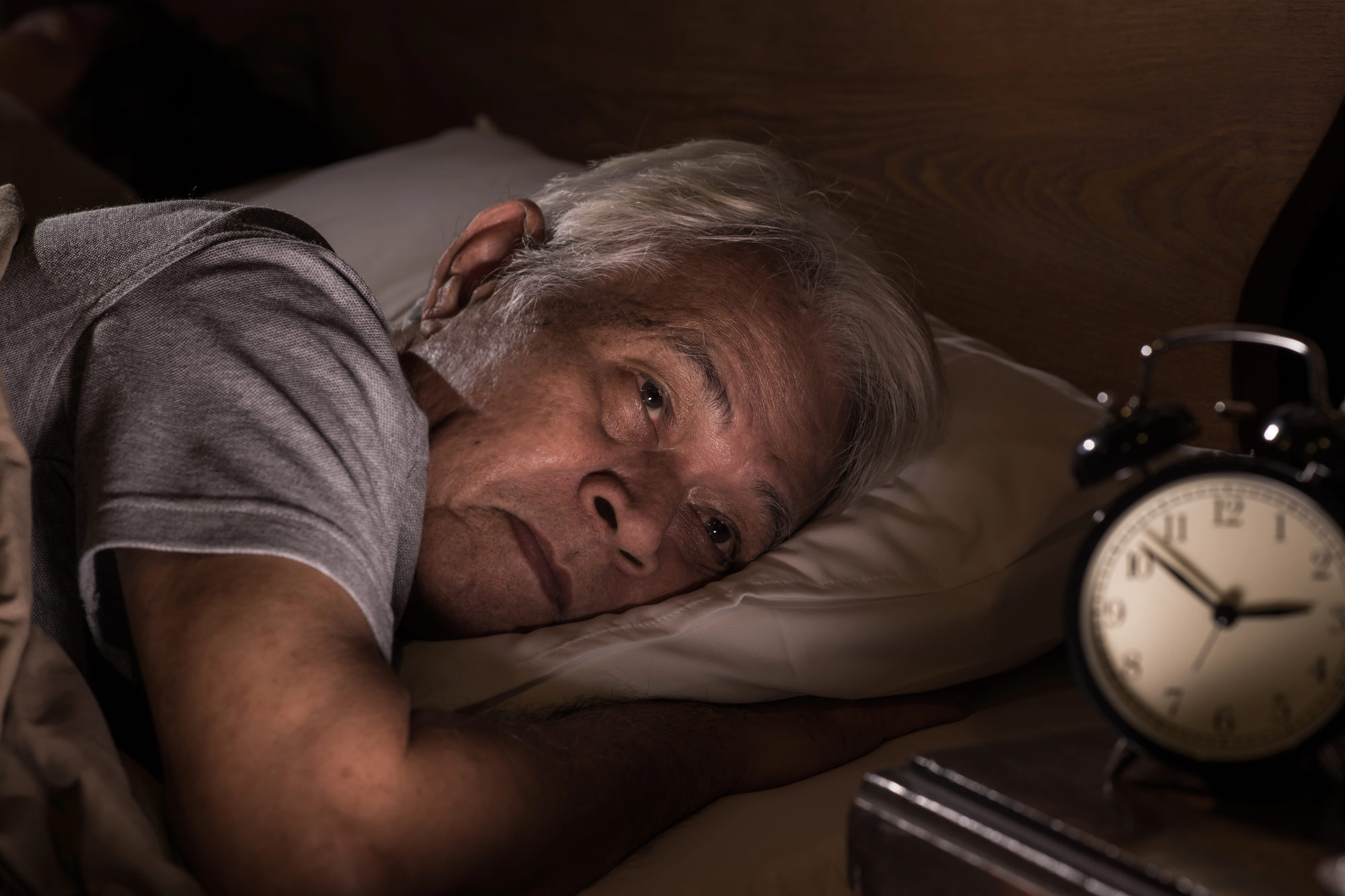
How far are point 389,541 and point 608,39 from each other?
1.66 m

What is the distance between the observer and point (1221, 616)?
0.61 m

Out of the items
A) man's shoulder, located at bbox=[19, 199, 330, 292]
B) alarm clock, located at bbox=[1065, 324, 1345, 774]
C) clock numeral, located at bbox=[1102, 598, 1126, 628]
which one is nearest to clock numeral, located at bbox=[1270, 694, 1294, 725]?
alarm clock, located at bbox=[1065, 324, 1345, 774]

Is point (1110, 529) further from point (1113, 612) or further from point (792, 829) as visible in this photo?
point (792, 829)

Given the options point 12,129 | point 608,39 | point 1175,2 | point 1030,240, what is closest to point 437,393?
point 1030,240

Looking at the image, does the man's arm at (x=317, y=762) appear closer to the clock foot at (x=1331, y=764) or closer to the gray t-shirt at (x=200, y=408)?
the gray t-shirt at (x=200, y=408)

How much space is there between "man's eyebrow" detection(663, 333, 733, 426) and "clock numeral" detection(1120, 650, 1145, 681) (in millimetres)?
590

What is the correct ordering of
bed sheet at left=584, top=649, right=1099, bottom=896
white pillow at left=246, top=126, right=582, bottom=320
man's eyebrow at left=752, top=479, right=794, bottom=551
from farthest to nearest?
white pillow at left=246, top=126, right=582, bottom=320 < man's eyebrow at left=752, top=479, right=794, bottom=551 < bed sheet at left=584, top=649, right=1099, bottom=896

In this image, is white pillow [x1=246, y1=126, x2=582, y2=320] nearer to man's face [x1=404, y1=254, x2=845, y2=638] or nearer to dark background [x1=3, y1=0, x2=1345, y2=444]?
dark background [x1=3, y1=0, x2=1345, y2=444]

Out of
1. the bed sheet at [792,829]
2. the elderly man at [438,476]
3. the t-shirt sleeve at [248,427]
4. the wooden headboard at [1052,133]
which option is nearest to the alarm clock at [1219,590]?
the bed sheet at [792,829]

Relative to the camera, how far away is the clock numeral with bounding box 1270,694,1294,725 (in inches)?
24.4

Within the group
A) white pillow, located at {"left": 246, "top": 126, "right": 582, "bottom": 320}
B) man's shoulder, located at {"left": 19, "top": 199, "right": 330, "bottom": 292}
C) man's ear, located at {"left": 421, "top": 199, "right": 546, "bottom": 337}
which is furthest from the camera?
white pillow, located at {"left": 246, "top": 126, "right": 582, "bottom": 320}

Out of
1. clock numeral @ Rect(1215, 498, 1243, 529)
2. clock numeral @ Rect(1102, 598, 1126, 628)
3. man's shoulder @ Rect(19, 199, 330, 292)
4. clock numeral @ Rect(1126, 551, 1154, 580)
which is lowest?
man's shoulder @ Rect(19, 199, 330, 292)

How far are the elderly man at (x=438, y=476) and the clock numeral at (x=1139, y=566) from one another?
50 cm

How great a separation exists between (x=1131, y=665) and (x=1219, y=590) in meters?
0.07
